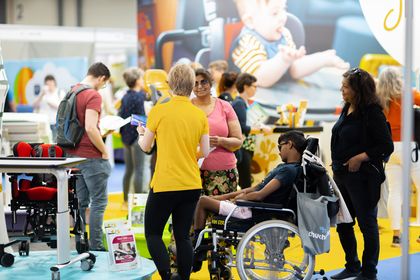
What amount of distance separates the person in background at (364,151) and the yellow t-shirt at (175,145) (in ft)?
3.56

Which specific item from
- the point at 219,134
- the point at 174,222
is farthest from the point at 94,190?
the point at 174,222

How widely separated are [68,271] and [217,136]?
1305 mm

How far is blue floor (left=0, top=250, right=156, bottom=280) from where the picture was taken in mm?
4938

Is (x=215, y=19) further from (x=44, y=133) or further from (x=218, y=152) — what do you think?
(x=218, y=152)

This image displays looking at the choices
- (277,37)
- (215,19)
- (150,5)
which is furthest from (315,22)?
(150,5)

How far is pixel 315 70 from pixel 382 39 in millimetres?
2831

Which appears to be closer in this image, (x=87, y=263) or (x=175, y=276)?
(x=175, y=276)

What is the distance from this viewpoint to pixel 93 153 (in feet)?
18.0

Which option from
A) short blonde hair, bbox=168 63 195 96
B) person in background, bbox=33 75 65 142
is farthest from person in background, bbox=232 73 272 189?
person in background, bbox=33 75 65 142

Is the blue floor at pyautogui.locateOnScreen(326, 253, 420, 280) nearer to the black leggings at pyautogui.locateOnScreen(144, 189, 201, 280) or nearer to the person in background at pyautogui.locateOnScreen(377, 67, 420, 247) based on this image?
the person in background at pyautogui.locateOnScreen(377, 67, 420, 247)

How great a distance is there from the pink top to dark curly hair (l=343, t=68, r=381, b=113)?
2.67 feet

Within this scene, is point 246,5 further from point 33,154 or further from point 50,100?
point 33,154

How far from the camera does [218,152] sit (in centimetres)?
508

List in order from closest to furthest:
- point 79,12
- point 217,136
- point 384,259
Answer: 1. point 217,136
2. point 384,259
3. point 79,12
